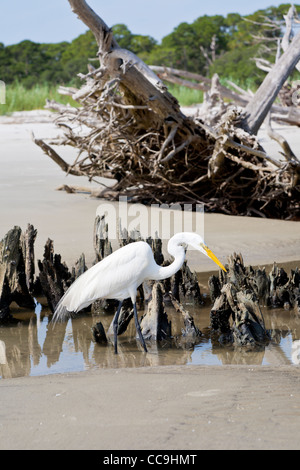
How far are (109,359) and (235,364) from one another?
966 mm

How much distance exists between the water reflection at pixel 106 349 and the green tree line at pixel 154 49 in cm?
3103

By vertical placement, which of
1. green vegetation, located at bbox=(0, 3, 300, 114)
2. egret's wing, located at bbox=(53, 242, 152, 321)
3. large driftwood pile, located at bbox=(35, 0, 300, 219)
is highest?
green vegetation, located at bbox=(0, 3, 300, 114)

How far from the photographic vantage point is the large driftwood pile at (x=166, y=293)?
5.59m

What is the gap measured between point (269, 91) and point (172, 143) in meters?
1.67

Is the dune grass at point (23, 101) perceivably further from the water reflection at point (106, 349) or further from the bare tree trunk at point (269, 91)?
the water reflection at point (106, 349)

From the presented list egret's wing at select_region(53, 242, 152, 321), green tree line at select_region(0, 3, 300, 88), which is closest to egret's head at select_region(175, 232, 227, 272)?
egret's wing at select_region(53, 242, 152, 321)

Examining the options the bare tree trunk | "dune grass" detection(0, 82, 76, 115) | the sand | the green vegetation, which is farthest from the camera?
the green vegetation

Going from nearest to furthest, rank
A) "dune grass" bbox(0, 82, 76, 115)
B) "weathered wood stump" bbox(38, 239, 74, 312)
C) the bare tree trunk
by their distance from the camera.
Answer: "weathered wood stump" bbox(38, 239, 74, 312) → the bare tree trunk → "dune grass" bbox(0, 82, 76, 115)

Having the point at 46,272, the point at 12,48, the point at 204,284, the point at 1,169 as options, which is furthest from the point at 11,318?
the point at 12,48

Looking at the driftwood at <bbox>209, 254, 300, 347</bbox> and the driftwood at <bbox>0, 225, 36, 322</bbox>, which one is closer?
the driftwood at <bbox>209, 254, 300, 347</bbox>

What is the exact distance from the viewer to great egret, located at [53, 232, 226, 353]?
544cm

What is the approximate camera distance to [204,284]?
24.3 ft

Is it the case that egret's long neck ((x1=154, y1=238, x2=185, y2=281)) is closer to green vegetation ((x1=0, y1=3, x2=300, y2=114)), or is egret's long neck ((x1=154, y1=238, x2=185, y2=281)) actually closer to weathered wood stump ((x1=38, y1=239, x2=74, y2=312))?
weathered wood stump ((x1=38, y1=239, x2=74, y2=312))

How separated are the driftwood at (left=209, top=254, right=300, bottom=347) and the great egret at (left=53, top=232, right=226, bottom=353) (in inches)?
15.4
